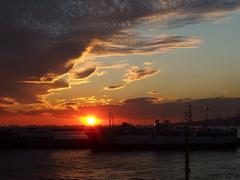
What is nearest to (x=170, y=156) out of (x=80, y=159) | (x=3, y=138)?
(x=80, y=159)

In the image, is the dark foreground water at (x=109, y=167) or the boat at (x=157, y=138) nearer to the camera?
the dark foreground water at (x=109, y=167)

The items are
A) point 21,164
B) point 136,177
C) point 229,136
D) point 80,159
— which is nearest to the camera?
point 136,177

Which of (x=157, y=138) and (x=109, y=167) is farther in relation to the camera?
(x=157, y=138)

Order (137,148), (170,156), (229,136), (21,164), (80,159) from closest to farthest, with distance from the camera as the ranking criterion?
(21,164) < (80,159) < (170,156) < (137,148) < (229,136)

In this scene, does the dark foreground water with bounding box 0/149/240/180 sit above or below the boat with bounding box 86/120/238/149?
below

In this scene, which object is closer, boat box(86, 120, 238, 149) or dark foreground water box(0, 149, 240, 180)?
dark foreground water box(0, 149, 240, 180)

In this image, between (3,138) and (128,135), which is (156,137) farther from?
(3,138)

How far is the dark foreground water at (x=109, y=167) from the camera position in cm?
7856

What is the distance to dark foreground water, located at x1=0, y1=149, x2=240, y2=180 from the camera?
7856 centimetres

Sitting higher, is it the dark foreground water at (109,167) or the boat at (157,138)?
the boat at (157,138)

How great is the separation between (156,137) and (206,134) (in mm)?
15517

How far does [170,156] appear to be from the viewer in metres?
116

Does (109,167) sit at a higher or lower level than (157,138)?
lower

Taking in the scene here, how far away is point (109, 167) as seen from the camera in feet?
298
